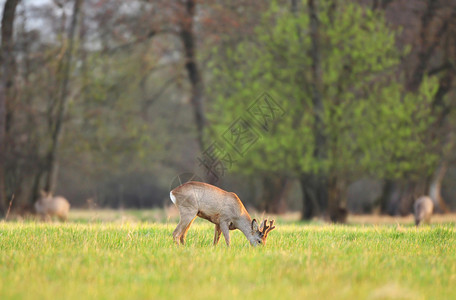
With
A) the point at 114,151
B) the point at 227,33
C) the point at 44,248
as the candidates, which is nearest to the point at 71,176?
the point at 114,151

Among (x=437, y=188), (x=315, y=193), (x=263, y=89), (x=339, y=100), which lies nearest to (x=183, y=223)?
(x=315, y=193)

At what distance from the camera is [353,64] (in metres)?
21.4

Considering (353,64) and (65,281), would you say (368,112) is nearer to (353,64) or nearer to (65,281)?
(353,64)

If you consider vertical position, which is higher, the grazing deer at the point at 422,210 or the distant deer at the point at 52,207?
the grazing deer at the point at 422,210

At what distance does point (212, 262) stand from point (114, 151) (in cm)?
1882

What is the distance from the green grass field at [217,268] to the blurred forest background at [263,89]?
7.89 meters

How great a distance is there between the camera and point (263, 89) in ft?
71.7

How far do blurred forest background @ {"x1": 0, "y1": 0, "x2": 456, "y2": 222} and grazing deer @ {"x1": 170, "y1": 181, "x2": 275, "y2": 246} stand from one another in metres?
7.50

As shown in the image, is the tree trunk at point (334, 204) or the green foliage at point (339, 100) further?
the green foliage at point (339, 100)

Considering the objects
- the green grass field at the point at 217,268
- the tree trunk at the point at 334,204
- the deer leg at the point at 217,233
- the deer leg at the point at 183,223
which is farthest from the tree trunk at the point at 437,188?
the deer leg at the point at 183,223

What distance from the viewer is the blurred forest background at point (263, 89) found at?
2111cm

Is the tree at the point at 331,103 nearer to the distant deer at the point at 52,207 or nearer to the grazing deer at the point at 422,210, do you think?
the grazing deer at the point at 422,210

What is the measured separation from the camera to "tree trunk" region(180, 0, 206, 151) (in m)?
24.5

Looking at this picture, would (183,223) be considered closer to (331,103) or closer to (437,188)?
(331,103)
